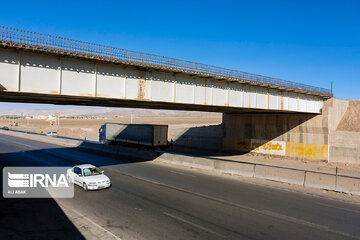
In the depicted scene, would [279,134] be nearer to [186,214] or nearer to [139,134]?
[139,134]

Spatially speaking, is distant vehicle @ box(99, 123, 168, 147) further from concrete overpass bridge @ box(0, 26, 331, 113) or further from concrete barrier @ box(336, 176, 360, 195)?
concrete barrier @ box(336, 176, 360, 195)

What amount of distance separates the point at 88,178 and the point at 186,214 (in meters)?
6.98

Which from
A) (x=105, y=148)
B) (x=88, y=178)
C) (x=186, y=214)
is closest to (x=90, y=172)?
(x=88, y=178)

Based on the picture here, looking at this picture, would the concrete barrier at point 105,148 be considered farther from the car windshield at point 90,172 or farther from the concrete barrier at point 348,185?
the concrete barrier at point 348,185

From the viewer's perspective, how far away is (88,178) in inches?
579

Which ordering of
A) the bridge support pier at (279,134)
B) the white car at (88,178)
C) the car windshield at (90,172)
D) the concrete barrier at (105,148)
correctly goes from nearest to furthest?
the white car at (88,178) → the car windshield at (90,172) → the concrete barrier at (105,148) → the bridge support pier at (279,134)

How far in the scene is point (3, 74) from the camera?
13078mm

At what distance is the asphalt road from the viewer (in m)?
9.05

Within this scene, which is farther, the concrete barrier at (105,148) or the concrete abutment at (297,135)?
the concrete abutment at (297,135)

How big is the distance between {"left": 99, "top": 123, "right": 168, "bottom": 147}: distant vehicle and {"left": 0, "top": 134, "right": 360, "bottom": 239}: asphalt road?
17.0 m

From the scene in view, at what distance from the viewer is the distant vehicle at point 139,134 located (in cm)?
3309

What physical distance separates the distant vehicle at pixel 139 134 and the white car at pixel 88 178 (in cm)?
1716

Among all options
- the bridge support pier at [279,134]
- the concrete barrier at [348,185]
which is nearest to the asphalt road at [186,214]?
the concrete barrier at [348,185]

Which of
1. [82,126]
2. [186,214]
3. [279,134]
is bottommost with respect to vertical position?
[186,214]
